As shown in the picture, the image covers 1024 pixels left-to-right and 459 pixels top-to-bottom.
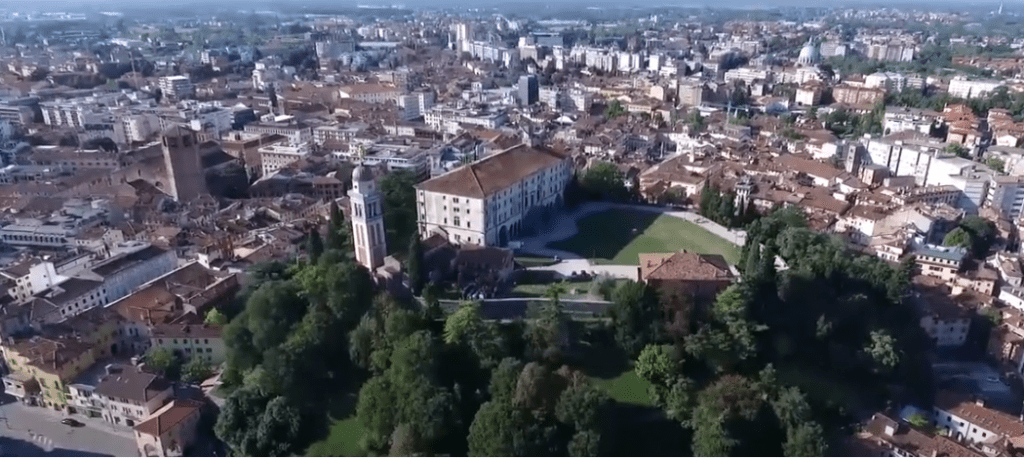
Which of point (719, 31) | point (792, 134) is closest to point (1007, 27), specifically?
point (719, 31)

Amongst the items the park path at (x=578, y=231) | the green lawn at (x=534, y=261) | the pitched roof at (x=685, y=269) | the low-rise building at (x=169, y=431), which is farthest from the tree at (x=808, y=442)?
the low-rise building at (x=169, y=431)

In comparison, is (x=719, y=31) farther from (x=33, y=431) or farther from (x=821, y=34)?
(x=33, y=431)

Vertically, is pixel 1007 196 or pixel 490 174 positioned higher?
pixel 490 174

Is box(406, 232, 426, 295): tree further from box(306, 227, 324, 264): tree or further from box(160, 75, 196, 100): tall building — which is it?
box(160, 75, 196, 100): tall building

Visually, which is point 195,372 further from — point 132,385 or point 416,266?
point 416,266

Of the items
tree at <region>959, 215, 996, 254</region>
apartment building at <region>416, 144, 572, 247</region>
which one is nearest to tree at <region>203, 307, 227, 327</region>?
apartment building at <region>416, 144, 572, 247</region>

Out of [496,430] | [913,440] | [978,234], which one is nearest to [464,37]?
[978,234]

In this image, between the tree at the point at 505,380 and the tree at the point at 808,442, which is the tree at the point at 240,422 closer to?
the tree at the point at 505,380
